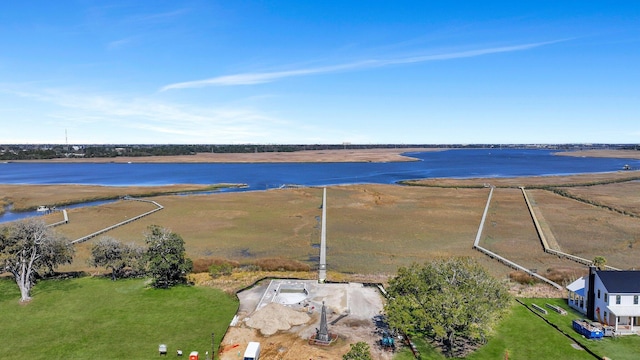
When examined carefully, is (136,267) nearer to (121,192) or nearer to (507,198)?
(121,192)

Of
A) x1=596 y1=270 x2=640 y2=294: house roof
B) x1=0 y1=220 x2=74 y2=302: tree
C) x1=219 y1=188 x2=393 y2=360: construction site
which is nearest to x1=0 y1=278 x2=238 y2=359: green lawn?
x1=0 y1=220 x2=74 y2=302: tree

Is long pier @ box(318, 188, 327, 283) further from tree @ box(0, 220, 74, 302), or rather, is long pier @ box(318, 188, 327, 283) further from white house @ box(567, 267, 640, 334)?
tree @ box(0, 220, 74, 302)

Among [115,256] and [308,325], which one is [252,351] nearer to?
[308,325]

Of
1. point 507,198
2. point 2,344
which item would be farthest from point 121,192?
point 507,198

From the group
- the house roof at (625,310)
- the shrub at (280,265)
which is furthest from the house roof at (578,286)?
the shrub at (280,265)

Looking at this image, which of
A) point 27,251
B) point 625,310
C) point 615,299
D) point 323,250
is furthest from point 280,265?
point 625,310

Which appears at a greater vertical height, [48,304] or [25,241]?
[25,241]
